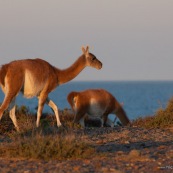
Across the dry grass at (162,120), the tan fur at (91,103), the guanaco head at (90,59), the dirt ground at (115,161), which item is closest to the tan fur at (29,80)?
the guanaco head at (90,59)

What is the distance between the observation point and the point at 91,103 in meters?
19.6

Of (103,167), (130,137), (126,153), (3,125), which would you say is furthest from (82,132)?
(103,167)

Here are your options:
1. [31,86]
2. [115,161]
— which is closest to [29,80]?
[31,86]

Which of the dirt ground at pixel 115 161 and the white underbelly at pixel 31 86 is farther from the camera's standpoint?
the white underbelly at pixel 31 86

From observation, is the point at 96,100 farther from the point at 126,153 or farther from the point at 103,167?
the point at 103,167

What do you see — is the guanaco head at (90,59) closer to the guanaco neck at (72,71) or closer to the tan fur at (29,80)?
the guanaco neck at (72,71)

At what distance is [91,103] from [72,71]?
71.8 inches

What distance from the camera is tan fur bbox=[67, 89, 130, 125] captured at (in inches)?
760

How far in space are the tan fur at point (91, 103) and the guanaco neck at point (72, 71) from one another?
1321 millimetres

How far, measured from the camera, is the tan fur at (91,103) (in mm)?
19297

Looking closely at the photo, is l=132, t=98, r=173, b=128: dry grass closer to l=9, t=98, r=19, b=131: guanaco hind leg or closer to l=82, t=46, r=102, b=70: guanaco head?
l=82, t=46, r=102, b=70: guanaco head

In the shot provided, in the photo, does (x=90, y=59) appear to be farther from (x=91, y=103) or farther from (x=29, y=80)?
(x=29, y=80)

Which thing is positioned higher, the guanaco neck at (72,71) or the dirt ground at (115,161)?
the guanaco neck at (72,71)

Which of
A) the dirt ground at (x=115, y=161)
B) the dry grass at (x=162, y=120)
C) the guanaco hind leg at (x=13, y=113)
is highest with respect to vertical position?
the guanaco hind leg at (x=13, y=113)
